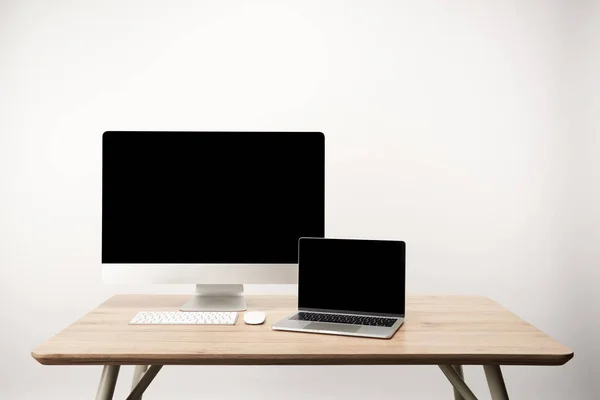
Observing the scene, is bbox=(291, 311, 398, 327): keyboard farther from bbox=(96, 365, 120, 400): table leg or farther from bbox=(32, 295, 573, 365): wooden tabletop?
bbox=(96, 365, 120, 400): table leg

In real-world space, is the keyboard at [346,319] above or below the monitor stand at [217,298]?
below

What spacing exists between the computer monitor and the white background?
753 millimetres

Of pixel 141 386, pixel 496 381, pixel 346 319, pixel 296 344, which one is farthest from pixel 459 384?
pixel 141 386

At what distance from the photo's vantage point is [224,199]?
1.82 metres

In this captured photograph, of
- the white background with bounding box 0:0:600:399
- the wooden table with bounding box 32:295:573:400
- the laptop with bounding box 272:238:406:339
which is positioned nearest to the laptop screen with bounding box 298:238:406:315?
the laptop with bounding box 272:238:406:339

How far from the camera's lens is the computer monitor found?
1.81 m

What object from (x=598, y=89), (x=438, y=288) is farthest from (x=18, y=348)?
(x=598, y=89)

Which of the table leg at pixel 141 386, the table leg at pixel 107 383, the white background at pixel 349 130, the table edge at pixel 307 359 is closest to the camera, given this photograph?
the table edge at pixel 307 359

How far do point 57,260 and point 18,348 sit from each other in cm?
43

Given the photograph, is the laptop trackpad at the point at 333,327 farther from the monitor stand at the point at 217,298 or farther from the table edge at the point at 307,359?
the monitor stand at the point at 217,298

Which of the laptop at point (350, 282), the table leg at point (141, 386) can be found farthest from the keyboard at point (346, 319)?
the table leg at point (141, 386)

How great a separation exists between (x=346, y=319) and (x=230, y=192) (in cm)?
54

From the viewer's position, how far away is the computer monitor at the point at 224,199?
1.81 meters

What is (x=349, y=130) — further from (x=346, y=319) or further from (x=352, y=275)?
(x=346, y=319)
